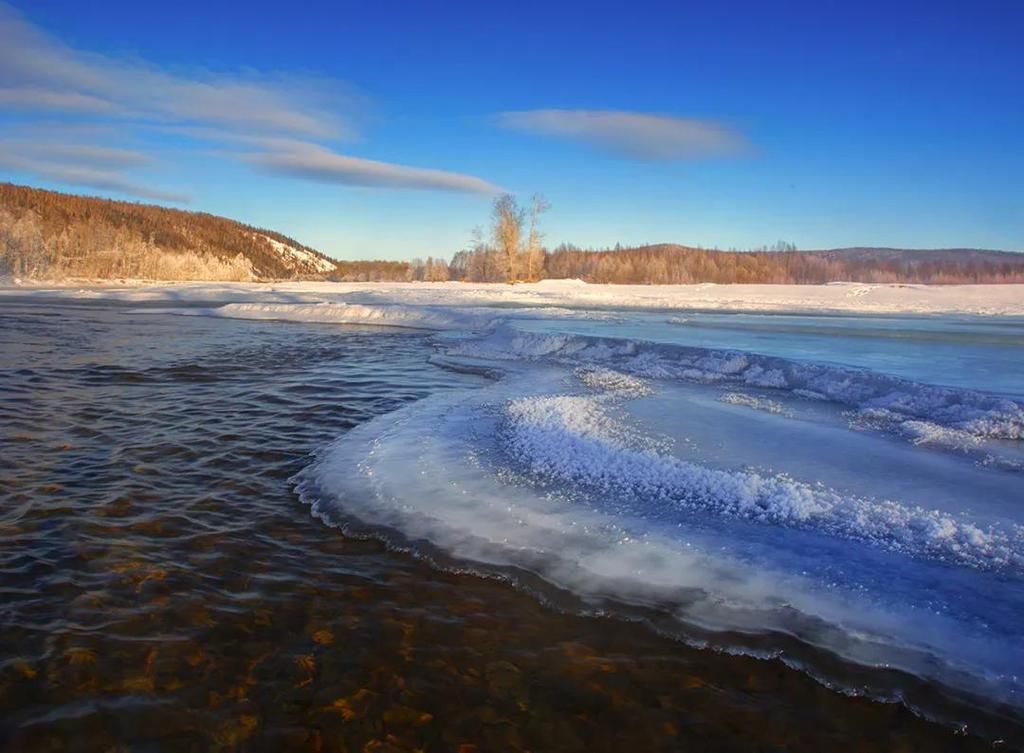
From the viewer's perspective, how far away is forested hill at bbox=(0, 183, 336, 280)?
6800 centimetres

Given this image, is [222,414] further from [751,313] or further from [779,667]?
[751,313]

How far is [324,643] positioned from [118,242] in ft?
342

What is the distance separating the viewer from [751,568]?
3.23 meters

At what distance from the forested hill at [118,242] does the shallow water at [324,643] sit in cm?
7559

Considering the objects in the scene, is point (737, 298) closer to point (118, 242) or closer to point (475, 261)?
point (475, 261)

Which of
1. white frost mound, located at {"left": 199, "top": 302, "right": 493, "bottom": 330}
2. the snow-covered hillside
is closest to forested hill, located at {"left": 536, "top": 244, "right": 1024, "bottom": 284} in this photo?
white frost mound, located at {"left": 199, "top": 302, "right": 493, "bottom": 330}

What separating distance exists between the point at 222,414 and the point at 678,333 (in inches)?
406

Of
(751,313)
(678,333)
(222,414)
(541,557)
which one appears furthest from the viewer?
(751,313)

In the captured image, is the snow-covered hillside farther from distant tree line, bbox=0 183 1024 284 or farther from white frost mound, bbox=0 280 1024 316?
white frost mound, bbox=0 280 1024 316

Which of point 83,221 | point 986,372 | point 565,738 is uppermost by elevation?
point 83,221

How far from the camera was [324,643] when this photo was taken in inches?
106

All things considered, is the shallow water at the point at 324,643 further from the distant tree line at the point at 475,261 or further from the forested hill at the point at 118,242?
the forested hill at the point at 118,242

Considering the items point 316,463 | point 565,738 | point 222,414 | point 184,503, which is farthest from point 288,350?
point 565,738

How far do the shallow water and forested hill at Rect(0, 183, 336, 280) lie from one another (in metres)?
75.6
